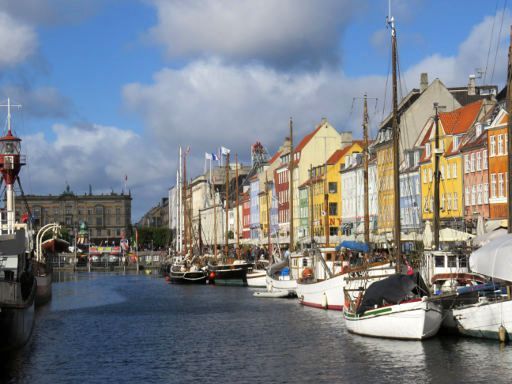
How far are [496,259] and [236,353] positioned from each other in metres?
11.4

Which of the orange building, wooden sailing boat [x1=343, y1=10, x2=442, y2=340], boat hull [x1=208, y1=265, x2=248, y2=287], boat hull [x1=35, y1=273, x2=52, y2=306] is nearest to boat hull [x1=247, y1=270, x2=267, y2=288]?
boat hull [x1=208, y1=265, x2=248, y2=287]

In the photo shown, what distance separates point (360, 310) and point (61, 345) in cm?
1374

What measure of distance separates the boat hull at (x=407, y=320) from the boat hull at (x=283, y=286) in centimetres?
3506

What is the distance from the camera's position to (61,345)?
160 ft

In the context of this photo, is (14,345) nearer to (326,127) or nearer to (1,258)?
(1,258)

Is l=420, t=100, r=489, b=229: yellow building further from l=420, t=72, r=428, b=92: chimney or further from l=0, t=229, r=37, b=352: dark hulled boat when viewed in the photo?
l=0, t=229, r=37, b=352: dark hulled boat

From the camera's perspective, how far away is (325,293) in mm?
65875

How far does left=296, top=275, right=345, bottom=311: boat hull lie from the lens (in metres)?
64.2

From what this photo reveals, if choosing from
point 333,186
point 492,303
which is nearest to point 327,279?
point 492,303

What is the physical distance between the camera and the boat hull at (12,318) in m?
39.9

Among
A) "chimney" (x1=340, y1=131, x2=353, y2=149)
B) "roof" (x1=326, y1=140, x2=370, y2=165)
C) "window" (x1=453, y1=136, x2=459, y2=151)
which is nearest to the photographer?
"window" (x1=453, y1=136, x2=459, y2=151)

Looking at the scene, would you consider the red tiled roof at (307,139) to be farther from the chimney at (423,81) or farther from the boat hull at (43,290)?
the boat hull at (43,290)

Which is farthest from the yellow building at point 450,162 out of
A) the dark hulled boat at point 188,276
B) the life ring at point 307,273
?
the dark hulled boat at point 188,276

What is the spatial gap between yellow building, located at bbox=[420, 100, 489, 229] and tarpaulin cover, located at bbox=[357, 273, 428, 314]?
152 ft
